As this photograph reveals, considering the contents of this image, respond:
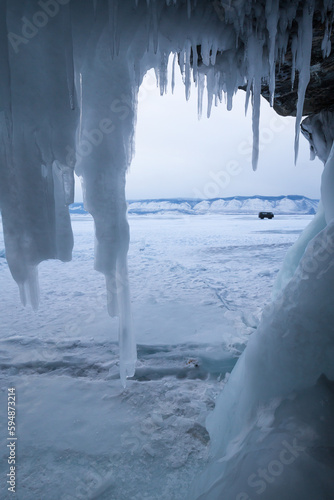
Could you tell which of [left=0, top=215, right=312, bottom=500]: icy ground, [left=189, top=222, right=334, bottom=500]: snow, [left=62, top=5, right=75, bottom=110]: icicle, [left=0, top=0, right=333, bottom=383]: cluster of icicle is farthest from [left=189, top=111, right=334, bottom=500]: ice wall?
[left=62, top=5, right=75, bottom=110]: icicle

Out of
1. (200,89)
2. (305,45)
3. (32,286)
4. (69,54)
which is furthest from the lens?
(200,89)

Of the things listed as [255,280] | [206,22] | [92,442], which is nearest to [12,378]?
[92,442]

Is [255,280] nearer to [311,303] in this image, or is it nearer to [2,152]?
[311,303]

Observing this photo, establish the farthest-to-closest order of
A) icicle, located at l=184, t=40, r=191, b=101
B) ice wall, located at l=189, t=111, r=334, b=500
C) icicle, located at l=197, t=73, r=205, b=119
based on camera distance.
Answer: icicle, located at l=197, t=73, r=205, b=119
icicle, located at l=184, t=40, r=191, b=101
ice wall, located at l=189, t=111, r=334, b=500

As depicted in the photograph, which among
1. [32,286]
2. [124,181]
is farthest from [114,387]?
[124,181]

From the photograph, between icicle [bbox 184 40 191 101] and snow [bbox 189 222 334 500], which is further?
icicle [bbox 184 40 191 101]

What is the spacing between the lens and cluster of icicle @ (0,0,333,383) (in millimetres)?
1839

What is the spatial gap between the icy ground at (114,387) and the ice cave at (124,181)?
5cm

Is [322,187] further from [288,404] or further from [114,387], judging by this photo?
[114,387]

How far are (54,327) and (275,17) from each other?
4.50m

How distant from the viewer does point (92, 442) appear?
6.25 feet

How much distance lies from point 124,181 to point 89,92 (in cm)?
78

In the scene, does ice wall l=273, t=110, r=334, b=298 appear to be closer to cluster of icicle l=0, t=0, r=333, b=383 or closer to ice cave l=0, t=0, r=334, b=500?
ice cave l=0, t=0, r=334, b=500

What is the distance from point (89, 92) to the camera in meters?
2.16
